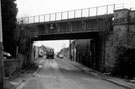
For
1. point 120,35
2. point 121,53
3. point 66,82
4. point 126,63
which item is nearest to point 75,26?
point 120,35

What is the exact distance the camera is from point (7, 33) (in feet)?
90.5

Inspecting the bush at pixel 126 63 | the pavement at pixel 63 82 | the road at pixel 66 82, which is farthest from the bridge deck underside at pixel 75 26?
the pavement at pixel 63 82

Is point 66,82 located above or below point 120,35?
below

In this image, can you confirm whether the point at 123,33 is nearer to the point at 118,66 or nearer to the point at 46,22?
the point at 118,66

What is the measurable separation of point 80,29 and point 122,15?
25.6ft

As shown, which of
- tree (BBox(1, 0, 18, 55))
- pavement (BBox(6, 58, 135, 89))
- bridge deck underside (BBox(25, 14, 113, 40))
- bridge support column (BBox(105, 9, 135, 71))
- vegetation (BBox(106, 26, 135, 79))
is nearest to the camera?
pavement (BBox(6, 58, 135, 89))

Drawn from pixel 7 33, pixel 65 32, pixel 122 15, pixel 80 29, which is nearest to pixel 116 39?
pixel 122 15

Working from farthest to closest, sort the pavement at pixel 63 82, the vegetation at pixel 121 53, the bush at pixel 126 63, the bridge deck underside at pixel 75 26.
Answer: the bridge deck underside at pixel 75 26
the vegetation at pixel 121 53
the bush at pixel 126 63
the pavement at pixel 63 82

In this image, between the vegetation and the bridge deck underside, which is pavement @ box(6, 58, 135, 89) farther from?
the bridge deck underside

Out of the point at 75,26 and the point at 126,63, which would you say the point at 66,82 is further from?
the point at 75,26

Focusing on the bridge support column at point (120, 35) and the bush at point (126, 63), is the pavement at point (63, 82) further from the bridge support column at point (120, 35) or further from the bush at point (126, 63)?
the bridge support column at point (120, 35)

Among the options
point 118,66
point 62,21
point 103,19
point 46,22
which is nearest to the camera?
point 118,66

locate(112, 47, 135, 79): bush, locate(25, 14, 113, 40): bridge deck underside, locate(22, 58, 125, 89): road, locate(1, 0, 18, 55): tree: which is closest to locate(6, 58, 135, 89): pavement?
locate(22, 58, 125, 89): road

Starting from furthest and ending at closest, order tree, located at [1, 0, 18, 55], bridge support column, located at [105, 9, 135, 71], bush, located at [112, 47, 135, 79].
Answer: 1. tree, located at [1, 0, 18, 55]
2. bridge support column, located at [105, 9, 135, 71]
3. bush, located at [112, 47, 135, 79]
